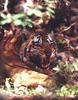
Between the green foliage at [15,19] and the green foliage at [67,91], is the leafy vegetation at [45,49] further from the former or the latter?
the green foliage at [15,19]

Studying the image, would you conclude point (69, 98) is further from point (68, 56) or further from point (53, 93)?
point (68, 56)

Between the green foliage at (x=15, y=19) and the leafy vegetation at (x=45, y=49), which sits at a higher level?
the leafy vegetation at (x=45, y=49)

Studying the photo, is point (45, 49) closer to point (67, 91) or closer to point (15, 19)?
point (67, 91)

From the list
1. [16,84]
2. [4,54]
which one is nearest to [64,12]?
[4,54]

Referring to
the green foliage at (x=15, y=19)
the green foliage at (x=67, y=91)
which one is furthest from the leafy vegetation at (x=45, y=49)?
the green foliage at (x=15, y=19)

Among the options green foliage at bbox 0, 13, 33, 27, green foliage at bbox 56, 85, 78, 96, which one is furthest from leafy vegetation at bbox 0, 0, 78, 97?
green foliage at bbox 0, 13, 33, 27

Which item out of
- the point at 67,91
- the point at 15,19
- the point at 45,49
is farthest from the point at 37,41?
the point at 15,19

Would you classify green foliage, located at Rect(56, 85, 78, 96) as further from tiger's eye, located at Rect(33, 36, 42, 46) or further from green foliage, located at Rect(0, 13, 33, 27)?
green foliage, located at Rect(0, 13, 33, 27)

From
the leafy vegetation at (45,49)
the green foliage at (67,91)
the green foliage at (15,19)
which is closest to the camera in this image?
the green foliage at (15,19)
